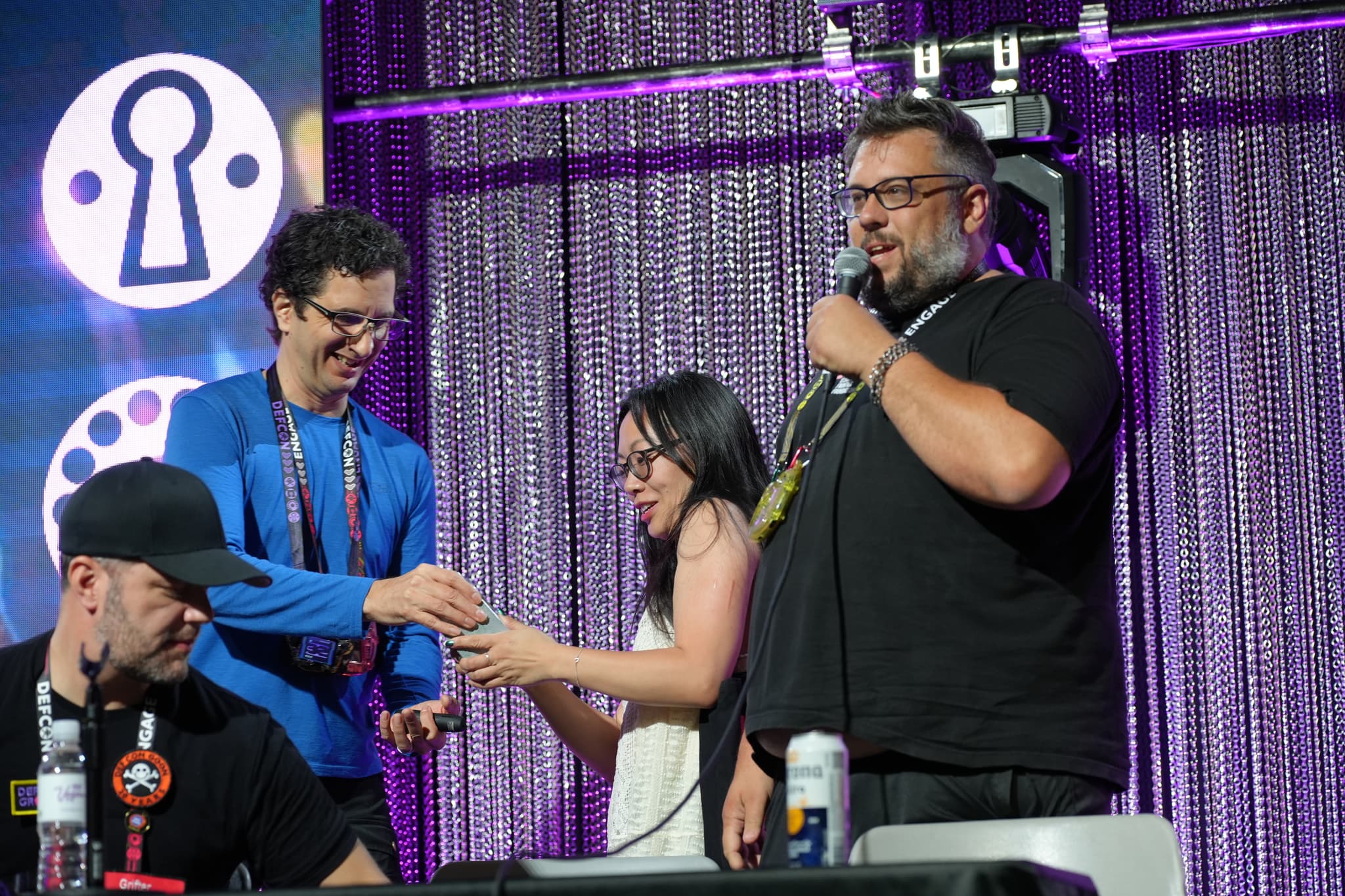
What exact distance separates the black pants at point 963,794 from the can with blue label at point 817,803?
56 cm

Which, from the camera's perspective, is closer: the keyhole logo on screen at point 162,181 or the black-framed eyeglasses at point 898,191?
the black-framed eyeglasses at point 898,191

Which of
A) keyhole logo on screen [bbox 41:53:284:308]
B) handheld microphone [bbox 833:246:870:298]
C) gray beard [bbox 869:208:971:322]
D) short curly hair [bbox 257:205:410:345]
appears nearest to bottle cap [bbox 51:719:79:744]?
handheld microphone [bbox 833:246:870:298]

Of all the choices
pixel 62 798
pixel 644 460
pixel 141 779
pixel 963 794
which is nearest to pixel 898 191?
pixel 644 460

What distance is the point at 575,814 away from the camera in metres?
4.00

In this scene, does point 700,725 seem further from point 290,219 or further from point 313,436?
point 290,219

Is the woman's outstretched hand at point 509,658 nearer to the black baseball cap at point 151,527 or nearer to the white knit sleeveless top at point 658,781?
the white knit sleeveless top at point 658,781

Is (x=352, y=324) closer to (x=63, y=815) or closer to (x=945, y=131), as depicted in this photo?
(x=945, y=131)

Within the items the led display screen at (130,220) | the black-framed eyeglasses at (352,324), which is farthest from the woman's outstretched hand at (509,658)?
the led display screen at (130,220)

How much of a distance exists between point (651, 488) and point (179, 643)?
1124mm

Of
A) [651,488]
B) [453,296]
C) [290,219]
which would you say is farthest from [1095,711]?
[453,296]

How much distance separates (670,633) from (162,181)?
191 cm

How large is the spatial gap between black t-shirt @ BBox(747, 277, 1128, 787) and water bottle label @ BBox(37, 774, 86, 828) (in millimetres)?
937

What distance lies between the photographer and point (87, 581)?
2.05 meters

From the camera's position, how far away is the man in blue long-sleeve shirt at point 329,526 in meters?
2.80
